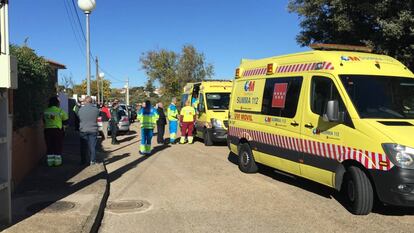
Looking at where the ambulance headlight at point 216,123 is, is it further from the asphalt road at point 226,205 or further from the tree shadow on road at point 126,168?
the asphalt road at point 226,205

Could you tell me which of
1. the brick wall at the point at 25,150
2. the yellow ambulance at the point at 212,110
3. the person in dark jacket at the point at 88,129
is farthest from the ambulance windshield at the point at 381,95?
the yellow ambulance at the point at 212,110

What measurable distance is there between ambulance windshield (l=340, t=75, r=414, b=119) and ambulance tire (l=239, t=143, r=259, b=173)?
356 centimetres

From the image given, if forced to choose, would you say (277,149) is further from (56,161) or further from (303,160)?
(56,161)

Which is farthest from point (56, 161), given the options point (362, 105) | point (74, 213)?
point (362, 105)

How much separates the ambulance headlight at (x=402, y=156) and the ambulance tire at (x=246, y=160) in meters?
4.42

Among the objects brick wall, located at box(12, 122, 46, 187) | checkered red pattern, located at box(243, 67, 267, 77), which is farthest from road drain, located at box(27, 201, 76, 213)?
checkered red pattern, located at box(243, 67, 267, 77)

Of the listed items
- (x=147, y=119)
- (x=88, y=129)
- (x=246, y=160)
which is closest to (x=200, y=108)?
(x=147, y=119)

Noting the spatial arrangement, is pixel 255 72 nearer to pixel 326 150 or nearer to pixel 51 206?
pixel 326 150

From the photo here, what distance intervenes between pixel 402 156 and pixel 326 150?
146cm

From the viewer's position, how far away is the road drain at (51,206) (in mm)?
6676

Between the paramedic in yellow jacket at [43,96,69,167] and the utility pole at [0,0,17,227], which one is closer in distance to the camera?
the utility pole at [0,0,17,227]

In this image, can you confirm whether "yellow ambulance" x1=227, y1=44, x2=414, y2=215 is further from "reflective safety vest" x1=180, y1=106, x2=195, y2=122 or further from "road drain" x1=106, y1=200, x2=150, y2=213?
"reflective safety vest" x1=180, y1=106, x2=195, y2=122

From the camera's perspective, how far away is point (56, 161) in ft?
36.2

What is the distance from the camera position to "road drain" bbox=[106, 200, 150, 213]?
7.39m
